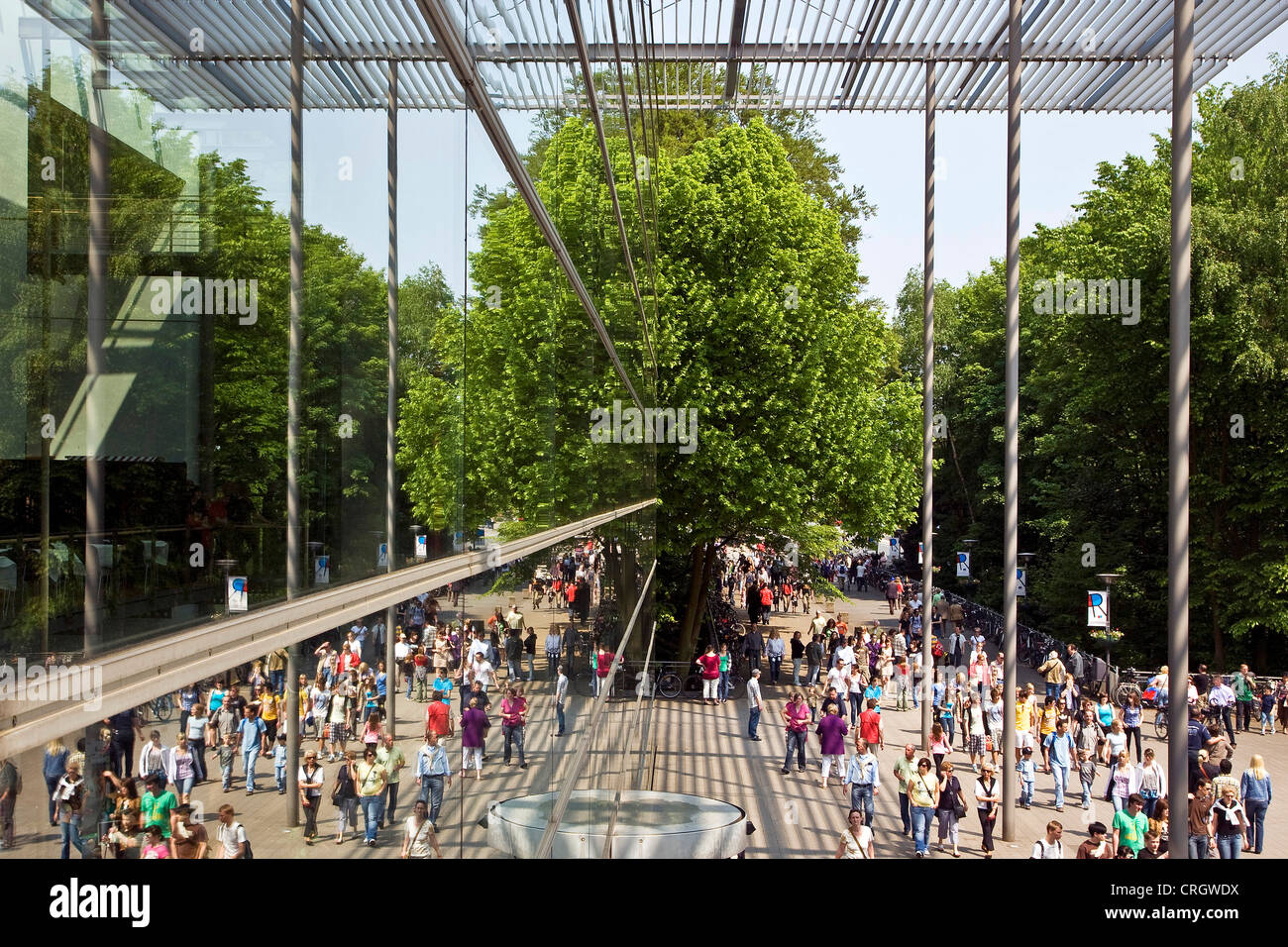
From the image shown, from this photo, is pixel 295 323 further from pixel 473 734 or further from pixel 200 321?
pixel 473 734

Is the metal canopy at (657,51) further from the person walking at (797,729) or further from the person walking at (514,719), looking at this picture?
the person walking at (797,729)

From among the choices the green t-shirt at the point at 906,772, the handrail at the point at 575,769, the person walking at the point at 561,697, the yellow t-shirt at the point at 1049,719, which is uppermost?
the person walking at the point at 561,697

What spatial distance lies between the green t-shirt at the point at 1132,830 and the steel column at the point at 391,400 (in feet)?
37.9

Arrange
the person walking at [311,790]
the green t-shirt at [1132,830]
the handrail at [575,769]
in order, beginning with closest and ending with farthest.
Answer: the person walking at [311,790] < the handrail at [575,769] < the green t-shirt at [1132,830]

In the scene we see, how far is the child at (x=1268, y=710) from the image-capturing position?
23.2 metres

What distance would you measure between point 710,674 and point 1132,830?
14376 mm

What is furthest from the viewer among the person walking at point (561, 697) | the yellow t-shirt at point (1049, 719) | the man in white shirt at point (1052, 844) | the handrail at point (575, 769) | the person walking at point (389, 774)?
the yellow t-shirt at point (1049, 719)

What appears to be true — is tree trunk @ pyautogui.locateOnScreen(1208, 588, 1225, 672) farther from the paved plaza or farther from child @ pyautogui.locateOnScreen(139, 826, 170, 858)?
child @ pyautogui.locateOnScreen(139, 826, 170, 858)

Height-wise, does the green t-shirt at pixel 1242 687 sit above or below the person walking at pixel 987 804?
below

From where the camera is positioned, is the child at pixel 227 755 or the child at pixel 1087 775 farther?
the child at pixel 1087 775

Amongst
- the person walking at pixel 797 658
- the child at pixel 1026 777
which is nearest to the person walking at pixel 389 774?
the child at pixel 1026 777

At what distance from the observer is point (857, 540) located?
2662cm

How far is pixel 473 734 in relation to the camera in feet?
6.37

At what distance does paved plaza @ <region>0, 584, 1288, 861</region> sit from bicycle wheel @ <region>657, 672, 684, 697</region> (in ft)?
0.86
